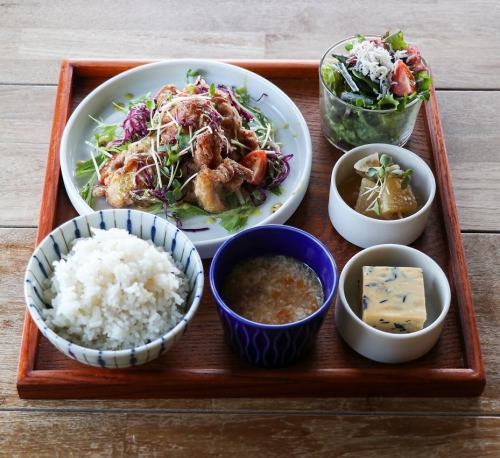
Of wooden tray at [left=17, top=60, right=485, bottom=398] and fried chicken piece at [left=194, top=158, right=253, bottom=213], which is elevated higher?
fried chicken piece at [left=194, top=158, right=253, bottom=213]

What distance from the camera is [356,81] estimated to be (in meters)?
1.94

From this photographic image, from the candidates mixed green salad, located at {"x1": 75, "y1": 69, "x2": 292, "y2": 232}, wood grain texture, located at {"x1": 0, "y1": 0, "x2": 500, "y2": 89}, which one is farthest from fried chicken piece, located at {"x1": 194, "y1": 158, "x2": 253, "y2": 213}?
wood grain texture, located at {"x1": 0, "y1": 0, "x2": 500, "y2": 89}

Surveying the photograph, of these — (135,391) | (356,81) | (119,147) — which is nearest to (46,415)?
(135,391)

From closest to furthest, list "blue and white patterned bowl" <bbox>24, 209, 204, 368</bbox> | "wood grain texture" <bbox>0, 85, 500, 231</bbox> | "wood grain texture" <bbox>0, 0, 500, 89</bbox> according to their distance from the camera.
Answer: "blue and white patterned bowl" <bbox>24, 209, 204, 368</bbox> < "wood grain texture" <bbox>0, 85, 500, 231</bbox> < "wood grain texture" <bbox>0, 0, 500, 89</bbox>

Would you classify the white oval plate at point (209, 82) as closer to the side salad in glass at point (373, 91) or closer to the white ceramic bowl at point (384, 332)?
the side salad in glass at point (373, 91)

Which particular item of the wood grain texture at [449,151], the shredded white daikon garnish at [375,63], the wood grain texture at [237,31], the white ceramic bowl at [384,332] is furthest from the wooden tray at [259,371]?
the wood grain texture at [237,31]

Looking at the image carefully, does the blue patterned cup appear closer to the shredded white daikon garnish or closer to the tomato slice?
the tomato slice

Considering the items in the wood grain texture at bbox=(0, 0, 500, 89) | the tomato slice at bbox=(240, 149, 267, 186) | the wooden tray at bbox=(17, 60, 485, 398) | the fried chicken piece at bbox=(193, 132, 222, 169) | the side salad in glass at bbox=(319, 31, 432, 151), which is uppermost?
the side salad in glass at bbox=(319, 31, 432, 151)

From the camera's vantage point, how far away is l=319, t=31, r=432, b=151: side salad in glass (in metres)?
1.90

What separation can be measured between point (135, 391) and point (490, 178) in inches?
43.9

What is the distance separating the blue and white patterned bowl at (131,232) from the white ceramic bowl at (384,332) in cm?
32

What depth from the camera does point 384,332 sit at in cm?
156

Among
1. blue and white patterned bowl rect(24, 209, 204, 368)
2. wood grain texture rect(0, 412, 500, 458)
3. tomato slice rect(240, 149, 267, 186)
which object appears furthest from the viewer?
tomato slice rect(240, 149, 267, 186)

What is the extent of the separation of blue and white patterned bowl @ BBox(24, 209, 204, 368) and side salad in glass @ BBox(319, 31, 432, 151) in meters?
0.57
